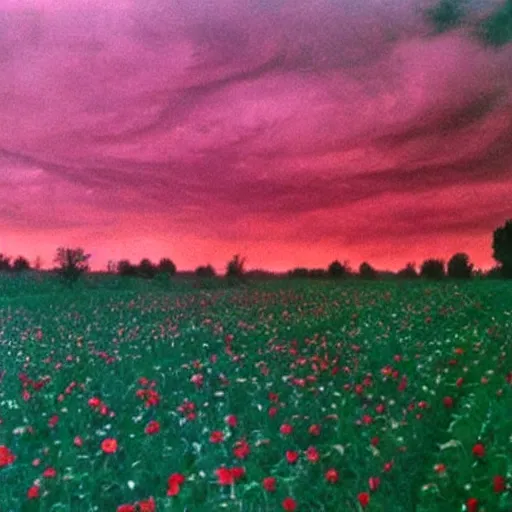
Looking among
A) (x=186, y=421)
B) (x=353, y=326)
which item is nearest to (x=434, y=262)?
(x=353, y=326)

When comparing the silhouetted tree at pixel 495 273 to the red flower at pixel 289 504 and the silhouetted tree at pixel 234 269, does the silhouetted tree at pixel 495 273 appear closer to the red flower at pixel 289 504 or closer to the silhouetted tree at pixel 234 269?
the silhouetted tree at pixel 234 269

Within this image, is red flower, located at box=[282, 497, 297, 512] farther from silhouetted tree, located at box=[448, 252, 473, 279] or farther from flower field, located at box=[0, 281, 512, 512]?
silhouetted tree, located at box=[448, 252, 473, 279]

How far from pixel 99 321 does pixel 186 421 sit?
5.75 m

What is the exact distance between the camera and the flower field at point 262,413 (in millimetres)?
4410

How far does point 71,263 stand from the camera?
20203mm

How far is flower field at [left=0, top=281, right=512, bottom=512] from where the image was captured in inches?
174

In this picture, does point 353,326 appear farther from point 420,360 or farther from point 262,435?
point 262,435

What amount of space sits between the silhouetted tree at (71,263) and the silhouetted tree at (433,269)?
7445mm

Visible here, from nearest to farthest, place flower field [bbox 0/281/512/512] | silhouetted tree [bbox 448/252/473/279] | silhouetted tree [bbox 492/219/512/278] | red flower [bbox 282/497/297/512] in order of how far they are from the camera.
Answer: red flower [bbox 282/497/297/512]
flower field [bbox 0/281/512/512]
silhouetted tree [bbox 492/219/512/278]
silhouetted tree [bbox 448/252/473/279]

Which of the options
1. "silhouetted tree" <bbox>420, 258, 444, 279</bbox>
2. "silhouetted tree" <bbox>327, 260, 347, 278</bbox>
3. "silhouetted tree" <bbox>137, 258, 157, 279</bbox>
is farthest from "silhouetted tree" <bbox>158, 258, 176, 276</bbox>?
"silhouetted tree" <bbox>420, 258, 444, 279</bbox>

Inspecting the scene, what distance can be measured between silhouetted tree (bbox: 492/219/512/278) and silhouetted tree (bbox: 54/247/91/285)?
897cm

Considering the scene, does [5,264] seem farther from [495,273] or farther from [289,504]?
[289,504]

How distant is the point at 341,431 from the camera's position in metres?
5.43

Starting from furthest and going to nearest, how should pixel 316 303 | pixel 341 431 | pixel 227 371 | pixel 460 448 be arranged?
pixel 316 303
pixel 227 371
pixel 341 431
pixel 460 448
